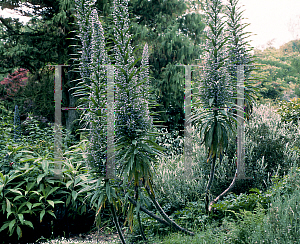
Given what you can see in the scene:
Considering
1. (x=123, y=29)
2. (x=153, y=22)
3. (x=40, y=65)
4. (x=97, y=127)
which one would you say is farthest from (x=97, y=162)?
(x=153, y=22)

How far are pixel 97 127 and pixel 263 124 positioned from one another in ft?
12.9

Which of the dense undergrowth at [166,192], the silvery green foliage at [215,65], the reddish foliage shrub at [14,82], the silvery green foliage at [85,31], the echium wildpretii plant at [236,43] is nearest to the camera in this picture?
the silvery green foliage at [85,31]

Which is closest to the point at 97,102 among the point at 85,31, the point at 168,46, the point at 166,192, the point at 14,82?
the point at 85,31

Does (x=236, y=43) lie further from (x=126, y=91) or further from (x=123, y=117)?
(x=123, y=117)

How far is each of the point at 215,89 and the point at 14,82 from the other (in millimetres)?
10598

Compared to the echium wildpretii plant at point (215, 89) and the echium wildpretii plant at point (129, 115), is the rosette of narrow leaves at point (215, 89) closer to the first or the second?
the echium wildpretii plant at point (215, 89)

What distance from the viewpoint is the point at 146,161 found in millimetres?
2990

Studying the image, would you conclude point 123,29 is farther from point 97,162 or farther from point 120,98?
point 97,162

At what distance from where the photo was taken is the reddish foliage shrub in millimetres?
10965

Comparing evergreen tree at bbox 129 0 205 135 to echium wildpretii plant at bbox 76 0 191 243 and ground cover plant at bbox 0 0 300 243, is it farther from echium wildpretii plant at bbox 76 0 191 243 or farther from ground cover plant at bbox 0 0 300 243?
echium wildpretii plant at bbox 76 0 191 243

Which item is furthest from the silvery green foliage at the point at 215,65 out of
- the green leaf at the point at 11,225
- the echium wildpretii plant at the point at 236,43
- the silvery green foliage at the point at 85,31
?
the green leaf at the point at 11,225

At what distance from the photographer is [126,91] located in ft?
9.62

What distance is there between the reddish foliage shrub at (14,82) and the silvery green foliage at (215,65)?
380 inches

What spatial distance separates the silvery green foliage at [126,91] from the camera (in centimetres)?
294
